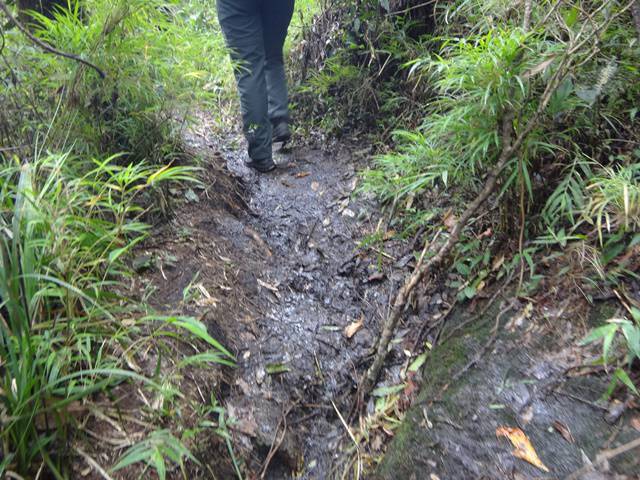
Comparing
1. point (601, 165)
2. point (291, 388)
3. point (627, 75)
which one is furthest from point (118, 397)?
point (627, 75)

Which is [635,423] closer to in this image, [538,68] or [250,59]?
[538,68]

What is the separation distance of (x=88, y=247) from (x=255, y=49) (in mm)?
2427

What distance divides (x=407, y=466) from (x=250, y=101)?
2.90 metres

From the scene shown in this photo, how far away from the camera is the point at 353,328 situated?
2.39m

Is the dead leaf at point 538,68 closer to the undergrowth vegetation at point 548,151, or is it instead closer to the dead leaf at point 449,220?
the undergrowth vegetation at point 548,151

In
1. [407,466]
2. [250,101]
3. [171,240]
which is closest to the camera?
[407,466]

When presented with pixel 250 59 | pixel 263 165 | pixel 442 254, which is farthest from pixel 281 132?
pixel 442 254

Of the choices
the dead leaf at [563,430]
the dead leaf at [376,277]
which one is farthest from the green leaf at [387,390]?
the dead leaf at [376,277]

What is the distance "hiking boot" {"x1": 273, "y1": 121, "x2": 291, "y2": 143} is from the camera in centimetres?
424

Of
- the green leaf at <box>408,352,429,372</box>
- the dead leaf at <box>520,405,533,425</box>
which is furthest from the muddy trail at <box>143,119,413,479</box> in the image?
the dead leaf at <box>520,405,533,425</box>

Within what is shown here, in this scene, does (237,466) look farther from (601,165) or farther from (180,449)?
(601,165)

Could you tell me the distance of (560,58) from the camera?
6.00ft

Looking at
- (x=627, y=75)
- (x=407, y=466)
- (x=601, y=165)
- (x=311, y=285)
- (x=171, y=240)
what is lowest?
(x=311, y=285)

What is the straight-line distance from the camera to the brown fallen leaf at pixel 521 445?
4.58 ft
